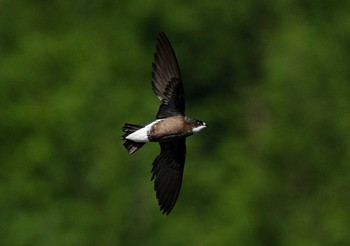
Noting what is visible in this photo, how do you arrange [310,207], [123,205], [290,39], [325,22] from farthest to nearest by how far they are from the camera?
[325,22] < [290,39] < [310,207] < [123,205]

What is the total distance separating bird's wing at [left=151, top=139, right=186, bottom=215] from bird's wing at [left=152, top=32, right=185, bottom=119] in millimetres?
339

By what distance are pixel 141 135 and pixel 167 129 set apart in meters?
0.17

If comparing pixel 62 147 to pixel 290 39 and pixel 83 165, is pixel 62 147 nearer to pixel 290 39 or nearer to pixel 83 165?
pixel 83 165

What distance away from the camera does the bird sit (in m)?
8.51

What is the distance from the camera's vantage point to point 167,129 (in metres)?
8.53

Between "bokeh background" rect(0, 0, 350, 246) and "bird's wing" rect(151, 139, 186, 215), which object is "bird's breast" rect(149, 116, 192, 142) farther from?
"bokeh background" rect(0, 0, 350, 246)

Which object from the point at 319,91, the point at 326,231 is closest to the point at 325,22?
the point at 319,91

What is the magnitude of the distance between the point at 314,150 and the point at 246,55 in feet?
12.1

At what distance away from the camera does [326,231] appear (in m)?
23.3

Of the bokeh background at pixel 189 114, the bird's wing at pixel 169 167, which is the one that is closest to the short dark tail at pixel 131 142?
the bird's wing at pixel 169 167

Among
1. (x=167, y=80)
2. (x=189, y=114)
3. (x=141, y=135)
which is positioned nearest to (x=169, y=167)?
(x=167, y=80)

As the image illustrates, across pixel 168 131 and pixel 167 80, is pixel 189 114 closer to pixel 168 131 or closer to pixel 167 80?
pixel 167 80

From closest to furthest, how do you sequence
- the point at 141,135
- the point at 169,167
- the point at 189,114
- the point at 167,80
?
the point at 141,135 → the point at 167,80 → the point at 169,167 → the point at 189,114

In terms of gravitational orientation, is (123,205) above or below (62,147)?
below
